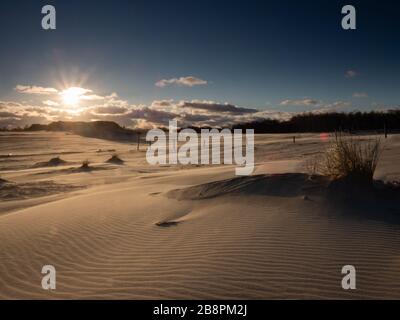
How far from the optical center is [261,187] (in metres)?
7.86

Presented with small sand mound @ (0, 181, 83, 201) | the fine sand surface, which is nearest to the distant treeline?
small sand mound @ (0, 181, 83, 201)

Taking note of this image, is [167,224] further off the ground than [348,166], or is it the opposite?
[348,166]

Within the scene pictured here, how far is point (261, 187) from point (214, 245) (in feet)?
10.1

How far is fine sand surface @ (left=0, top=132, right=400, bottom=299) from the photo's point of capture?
156 inches

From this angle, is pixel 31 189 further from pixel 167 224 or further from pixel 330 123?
pixel 330 123

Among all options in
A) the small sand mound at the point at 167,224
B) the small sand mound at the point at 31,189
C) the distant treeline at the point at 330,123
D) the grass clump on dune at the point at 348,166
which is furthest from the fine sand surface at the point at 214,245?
the distant treeline at the point at 330,123

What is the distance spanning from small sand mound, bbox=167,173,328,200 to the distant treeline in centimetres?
3809

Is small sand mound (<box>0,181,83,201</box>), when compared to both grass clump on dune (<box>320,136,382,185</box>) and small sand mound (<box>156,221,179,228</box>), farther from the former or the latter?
grass clump on dune (<box>320,136,382,185</box>)

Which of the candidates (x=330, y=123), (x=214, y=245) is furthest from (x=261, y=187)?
(x=330, y=123)

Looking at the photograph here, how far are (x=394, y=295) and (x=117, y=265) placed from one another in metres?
3.06

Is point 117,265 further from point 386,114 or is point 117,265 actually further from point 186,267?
point 386,114

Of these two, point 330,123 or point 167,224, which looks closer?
point 167,224

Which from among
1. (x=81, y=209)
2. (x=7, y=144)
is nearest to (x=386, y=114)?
(x=7, y=144)

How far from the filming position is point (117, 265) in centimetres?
473
